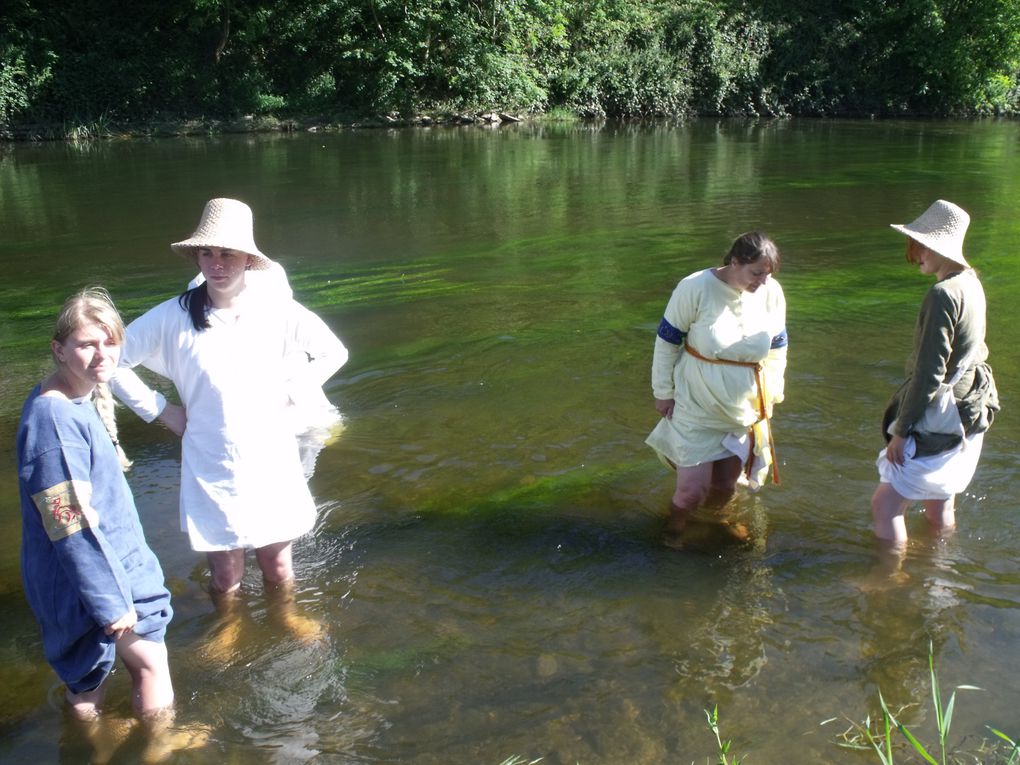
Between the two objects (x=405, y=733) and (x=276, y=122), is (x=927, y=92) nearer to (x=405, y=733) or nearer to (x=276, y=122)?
(x=276, y=122)

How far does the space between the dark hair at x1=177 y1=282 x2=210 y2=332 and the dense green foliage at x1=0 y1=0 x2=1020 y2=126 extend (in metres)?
28.8

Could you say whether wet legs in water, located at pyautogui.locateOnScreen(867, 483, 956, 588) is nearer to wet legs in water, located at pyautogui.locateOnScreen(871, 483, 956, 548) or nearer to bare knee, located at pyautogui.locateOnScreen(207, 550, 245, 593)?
wet legs in water, located at pyautogui.locateOnScreen(871, 483, 956, 548)

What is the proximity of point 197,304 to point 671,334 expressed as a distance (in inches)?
87.7

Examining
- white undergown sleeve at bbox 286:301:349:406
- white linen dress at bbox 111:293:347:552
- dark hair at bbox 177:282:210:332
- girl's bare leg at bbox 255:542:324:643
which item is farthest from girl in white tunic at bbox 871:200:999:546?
dark hair at bbox 177:282:210:332

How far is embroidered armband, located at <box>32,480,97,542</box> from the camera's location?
297cm

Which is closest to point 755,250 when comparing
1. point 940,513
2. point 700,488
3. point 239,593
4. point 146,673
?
point 700,488

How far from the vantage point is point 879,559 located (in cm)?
470

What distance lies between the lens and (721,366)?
15.0 ft

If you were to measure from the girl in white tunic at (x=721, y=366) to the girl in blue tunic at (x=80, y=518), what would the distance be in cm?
259

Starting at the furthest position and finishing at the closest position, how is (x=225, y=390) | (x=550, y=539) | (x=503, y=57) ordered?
(x=503, y=57)
(x=550, y=539)
(x=225, y=390)

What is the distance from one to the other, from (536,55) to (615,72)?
123 inches

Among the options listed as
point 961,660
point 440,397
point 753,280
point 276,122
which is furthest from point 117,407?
point 276,122

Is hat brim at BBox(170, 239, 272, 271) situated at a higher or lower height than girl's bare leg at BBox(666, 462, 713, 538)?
higher

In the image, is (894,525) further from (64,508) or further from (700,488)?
(64,508)
